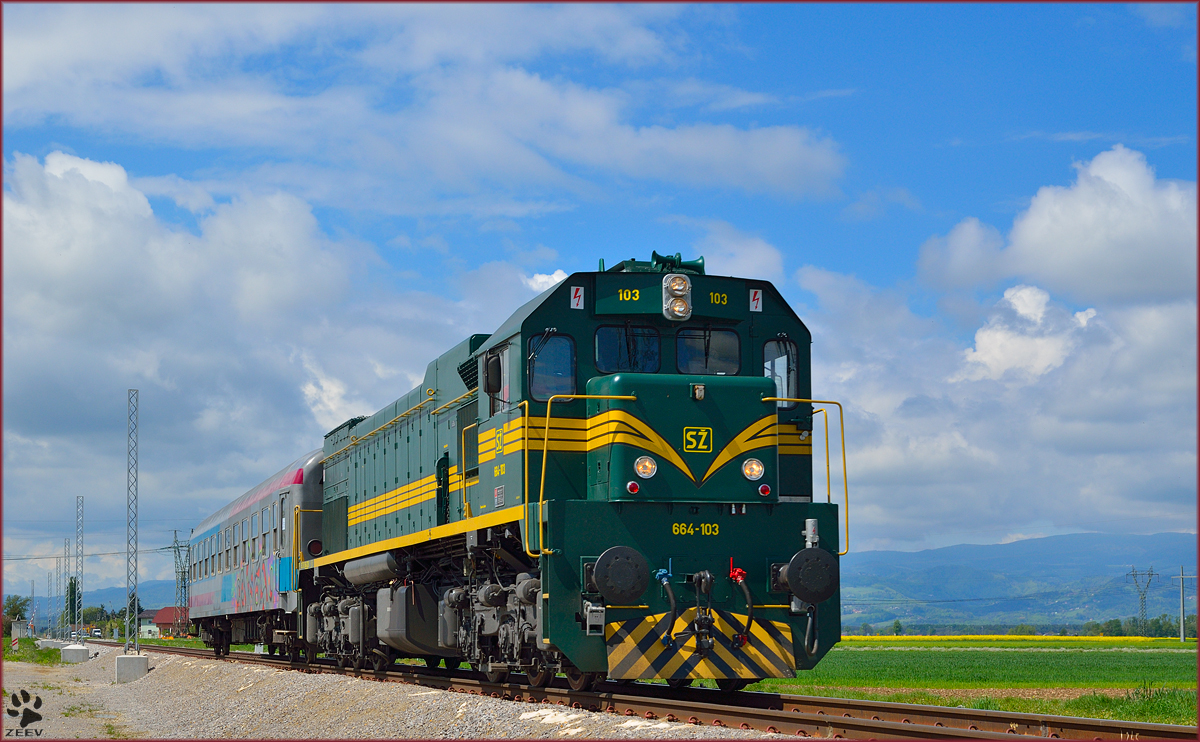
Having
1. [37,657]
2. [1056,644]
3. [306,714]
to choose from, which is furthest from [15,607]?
[306,714]

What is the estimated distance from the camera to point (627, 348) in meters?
11.8

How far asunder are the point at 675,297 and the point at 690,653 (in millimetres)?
3478

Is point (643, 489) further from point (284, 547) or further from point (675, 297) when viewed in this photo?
point (284, 547)

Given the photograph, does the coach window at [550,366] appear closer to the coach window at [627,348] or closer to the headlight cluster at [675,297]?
the coach window at [627,348]

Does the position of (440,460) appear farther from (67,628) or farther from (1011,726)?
(67,628)

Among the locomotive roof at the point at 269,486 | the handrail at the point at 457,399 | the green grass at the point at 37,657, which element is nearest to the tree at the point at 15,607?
the green grass at the point at 37,657

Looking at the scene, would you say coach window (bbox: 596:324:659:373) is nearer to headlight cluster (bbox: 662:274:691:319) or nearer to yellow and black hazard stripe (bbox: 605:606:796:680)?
headlight cluster (bbox: 662:274:691:319)

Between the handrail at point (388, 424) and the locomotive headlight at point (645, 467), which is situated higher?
the handrail at point (388, 424)

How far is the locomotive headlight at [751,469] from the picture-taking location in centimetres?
1134

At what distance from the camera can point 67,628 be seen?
250ft

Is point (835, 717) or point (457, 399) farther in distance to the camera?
point (457, 399)

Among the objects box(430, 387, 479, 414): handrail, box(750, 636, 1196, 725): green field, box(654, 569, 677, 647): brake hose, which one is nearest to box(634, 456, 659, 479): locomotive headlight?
box(654, 569, 677, 647): brake hose

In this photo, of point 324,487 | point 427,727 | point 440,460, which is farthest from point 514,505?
point 324,487

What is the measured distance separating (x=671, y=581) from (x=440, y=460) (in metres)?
4.58
